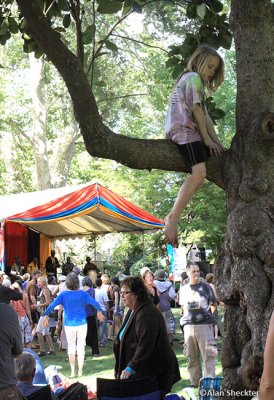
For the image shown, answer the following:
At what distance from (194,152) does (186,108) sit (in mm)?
303

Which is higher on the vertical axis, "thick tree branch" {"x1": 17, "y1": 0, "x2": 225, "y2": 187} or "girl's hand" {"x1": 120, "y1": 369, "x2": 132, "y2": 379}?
"thick tree branch" {"x1": 17, "y1": 0, "x2": 225, "y2": 187}

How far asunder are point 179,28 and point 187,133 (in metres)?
4.88

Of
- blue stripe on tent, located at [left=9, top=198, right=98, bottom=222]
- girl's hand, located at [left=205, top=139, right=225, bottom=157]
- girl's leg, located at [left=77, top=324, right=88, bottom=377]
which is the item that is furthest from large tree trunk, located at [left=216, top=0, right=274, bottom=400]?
blue stripe on tent, located at [left=9, top=198, right=98, bottom=222]

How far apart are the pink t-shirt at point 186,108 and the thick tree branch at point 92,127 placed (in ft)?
0.43

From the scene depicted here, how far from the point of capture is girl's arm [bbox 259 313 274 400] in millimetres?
1854

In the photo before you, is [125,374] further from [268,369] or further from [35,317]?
[35,317]

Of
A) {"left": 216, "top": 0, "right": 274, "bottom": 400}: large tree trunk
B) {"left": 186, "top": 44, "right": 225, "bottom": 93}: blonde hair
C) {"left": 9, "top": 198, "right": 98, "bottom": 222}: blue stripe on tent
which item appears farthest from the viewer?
{"left": 9, "top": 198, "right": 98, "bottom": 222}: blue stripe on tent

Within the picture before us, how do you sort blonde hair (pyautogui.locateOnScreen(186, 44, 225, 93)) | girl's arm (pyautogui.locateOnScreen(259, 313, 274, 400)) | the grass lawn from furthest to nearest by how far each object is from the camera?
the grass lawn, blonde hair (pyautogui.locateOnScreen(186, 44, 225, 93)), girl's arm (pyautogui.locateOnScreen(259, 313, 274, 400))

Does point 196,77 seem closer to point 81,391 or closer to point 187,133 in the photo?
point 187,133

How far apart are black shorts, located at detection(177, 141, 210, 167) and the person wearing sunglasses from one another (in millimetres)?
2004

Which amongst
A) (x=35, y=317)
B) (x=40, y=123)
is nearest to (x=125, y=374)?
(x=35, y=317)

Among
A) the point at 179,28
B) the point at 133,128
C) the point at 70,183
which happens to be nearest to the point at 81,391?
the point at 179,28

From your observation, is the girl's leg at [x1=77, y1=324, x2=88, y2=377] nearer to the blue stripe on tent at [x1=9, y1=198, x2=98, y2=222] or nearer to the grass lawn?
the grass lawn

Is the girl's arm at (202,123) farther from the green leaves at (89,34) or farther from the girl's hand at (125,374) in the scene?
the girl's hand at (125,374)
